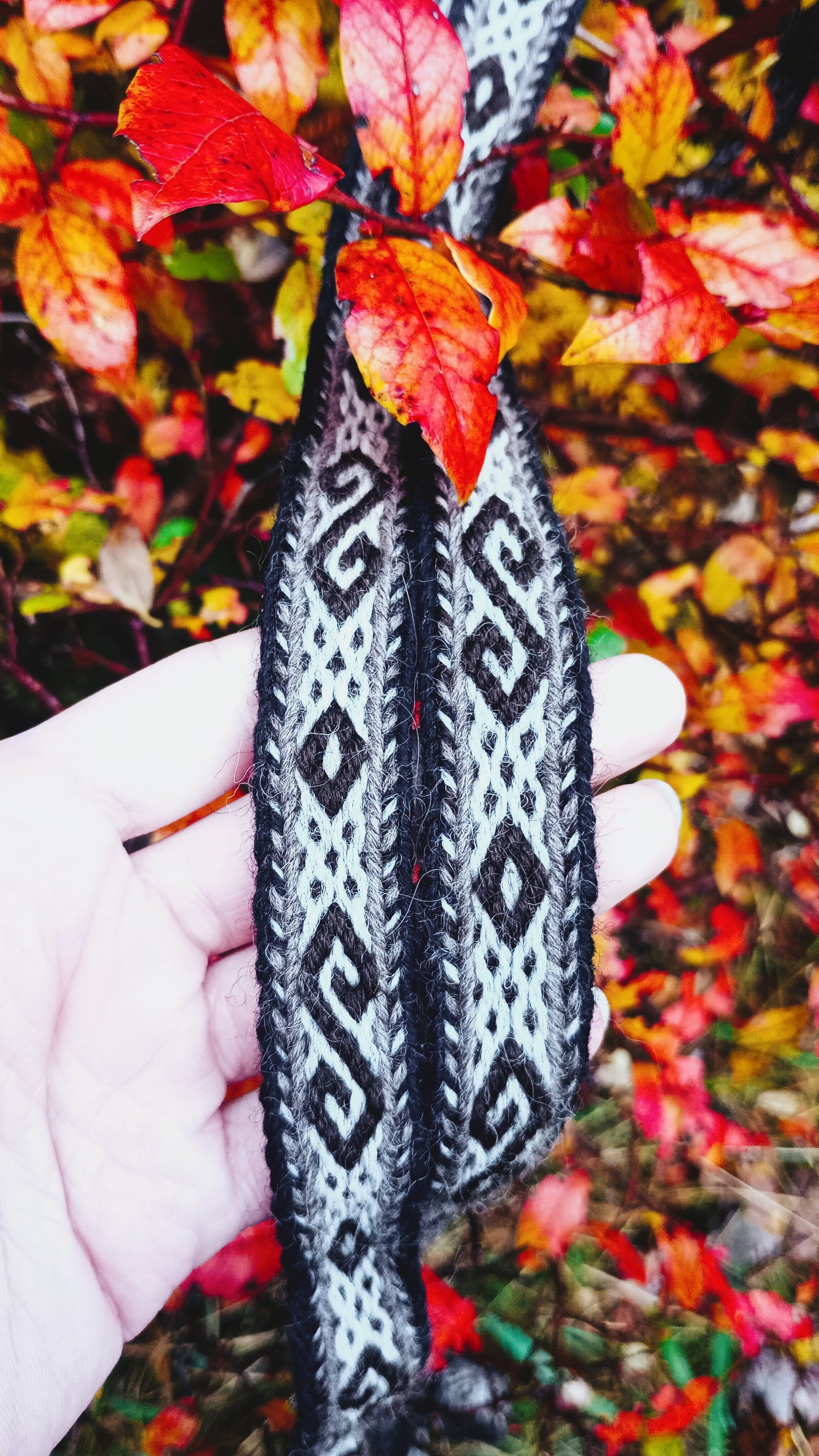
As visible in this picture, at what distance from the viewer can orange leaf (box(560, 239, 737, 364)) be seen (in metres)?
0.68

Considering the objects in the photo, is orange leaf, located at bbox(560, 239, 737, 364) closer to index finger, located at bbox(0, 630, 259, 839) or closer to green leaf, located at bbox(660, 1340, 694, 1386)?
index finger, located at bbox(0, 630, 259, 839)

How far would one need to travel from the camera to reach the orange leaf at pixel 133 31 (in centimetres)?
91

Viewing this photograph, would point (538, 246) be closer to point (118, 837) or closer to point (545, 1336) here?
point (118, 837)

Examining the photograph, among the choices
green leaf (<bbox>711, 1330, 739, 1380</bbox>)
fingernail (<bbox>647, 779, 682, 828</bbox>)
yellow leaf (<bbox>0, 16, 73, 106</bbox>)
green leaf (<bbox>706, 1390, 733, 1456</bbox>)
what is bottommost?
green leaf (<bbox>706, 1390, 733, 1456</bbox>)

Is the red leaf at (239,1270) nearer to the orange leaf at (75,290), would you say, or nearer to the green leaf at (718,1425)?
the green leaf at (718,1425)

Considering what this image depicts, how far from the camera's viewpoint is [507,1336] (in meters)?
1.16

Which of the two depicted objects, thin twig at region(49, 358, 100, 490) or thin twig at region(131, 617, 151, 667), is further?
thin twig at region(131, 617, 151, 667)

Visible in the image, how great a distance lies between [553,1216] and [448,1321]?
0.70 feet

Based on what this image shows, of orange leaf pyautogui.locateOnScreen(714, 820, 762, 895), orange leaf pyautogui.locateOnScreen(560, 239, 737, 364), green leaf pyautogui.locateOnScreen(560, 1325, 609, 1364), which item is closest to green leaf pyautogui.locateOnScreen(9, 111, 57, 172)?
orange leaf pyautogui.locateOnScreen(560, 239, 737, 364)

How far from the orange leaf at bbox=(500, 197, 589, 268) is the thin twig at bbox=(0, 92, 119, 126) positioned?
435mm

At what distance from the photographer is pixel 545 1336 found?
116cm

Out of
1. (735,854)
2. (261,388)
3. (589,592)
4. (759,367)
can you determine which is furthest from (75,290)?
(735,854)

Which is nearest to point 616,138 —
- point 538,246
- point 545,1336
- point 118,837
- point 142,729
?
point 538,246

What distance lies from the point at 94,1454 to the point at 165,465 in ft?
4.66
